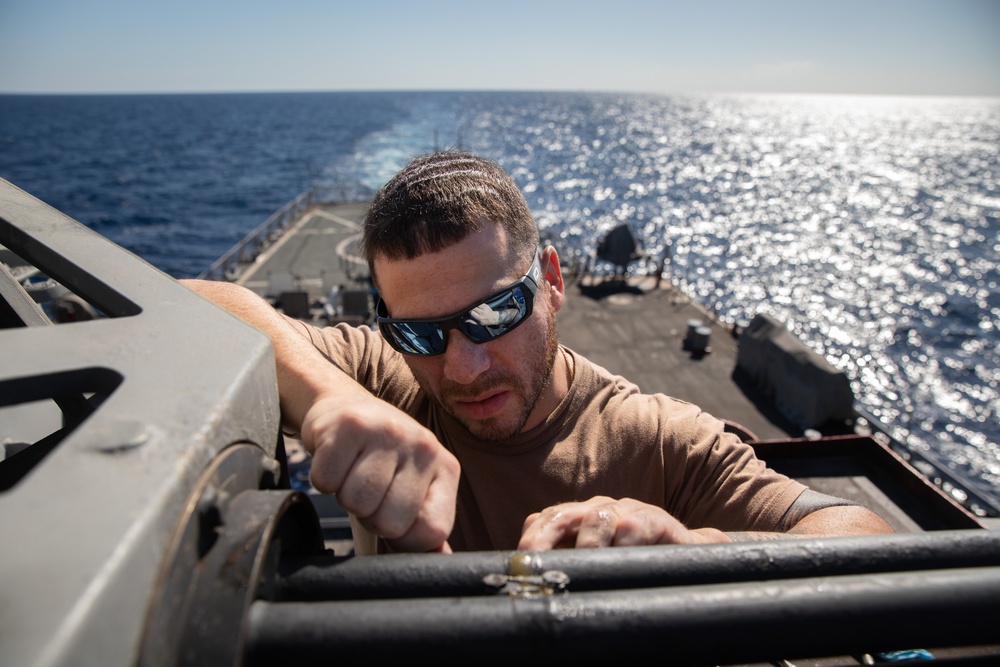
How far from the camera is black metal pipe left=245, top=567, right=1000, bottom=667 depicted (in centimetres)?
79

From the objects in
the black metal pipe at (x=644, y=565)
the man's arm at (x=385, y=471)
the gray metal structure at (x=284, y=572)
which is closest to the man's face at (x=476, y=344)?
the man's arm at (x=385, y=471)

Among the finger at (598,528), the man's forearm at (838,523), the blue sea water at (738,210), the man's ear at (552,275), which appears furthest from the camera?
the blue sea water at (738,210)

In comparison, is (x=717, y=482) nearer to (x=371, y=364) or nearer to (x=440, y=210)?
(x=440, y=210)

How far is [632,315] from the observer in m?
20.4

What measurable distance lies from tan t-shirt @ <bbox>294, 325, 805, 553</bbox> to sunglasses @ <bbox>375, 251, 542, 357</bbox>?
0.47 m

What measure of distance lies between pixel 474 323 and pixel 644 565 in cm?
126

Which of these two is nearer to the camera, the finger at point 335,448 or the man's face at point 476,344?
the finger at point 335,448

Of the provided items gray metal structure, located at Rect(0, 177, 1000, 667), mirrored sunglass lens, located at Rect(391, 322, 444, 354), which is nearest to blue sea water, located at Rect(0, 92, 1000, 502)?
mirrored sunglass lens, located at Rect(391, 322, 444, 354)

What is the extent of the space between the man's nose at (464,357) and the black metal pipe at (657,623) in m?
1.25

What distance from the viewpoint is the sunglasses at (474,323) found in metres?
2.05

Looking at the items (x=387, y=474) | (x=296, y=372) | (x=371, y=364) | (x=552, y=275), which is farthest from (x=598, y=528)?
(x=371, y=364)

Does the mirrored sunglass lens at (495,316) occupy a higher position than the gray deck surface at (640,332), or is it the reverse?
the mirrored sunglass lens at (495,316)

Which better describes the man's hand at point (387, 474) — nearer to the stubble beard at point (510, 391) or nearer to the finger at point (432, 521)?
the finger at point (432, 521)

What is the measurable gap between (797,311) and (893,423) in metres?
13.3
